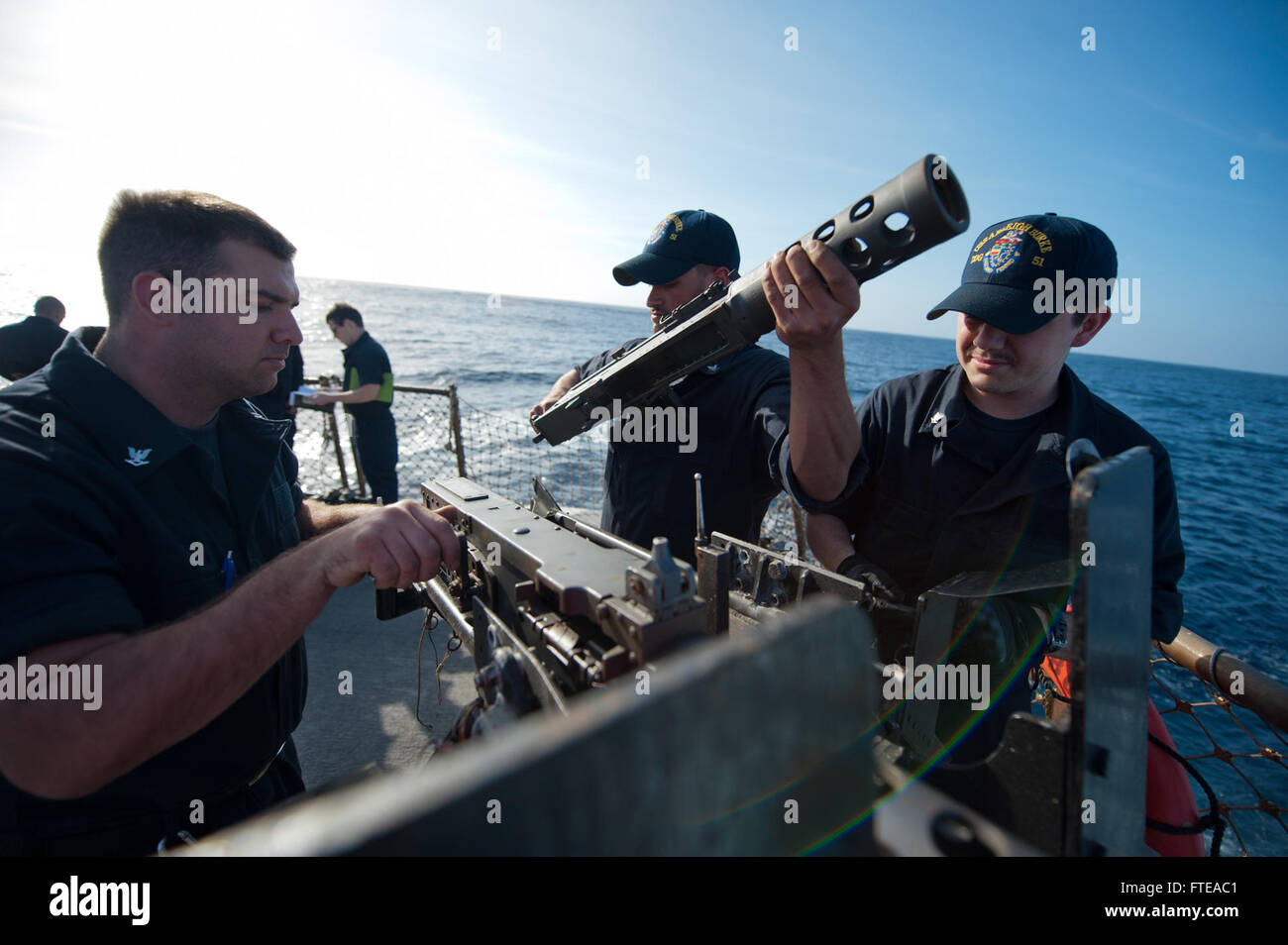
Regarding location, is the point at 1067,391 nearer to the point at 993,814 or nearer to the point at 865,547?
the point at 865,547

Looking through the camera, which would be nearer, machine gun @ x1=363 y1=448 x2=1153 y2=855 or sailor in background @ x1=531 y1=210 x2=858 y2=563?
machine gun @ x1=363 y1=448 x2=1153 y2=855

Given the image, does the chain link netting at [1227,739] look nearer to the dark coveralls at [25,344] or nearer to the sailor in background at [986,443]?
the sailor in background at [986,443]

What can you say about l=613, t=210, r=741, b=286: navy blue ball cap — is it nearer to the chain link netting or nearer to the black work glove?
the black work glove

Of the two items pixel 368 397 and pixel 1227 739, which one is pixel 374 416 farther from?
pixel 1227 739

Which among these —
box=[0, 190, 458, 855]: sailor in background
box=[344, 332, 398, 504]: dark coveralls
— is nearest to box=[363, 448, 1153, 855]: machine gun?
box=[0, 190, 458, 855]: sailor in background

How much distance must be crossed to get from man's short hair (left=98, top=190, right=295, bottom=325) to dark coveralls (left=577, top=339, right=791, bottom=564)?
1.71 m

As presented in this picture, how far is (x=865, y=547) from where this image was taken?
2629mm

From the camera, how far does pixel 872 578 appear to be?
6.89ft

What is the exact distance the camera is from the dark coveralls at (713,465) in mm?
2924

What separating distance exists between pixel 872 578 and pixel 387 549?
5.33ft

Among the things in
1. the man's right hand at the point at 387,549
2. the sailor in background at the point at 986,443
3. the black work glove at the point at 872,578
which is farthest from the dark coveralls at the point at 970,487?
the man's right hand at the point at 387,549

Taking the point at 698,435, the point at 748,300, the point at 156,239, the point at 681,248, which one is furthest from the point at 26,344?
the point at 748,300

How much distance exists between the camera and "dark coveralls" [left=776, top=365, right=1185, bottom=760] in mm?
2143
